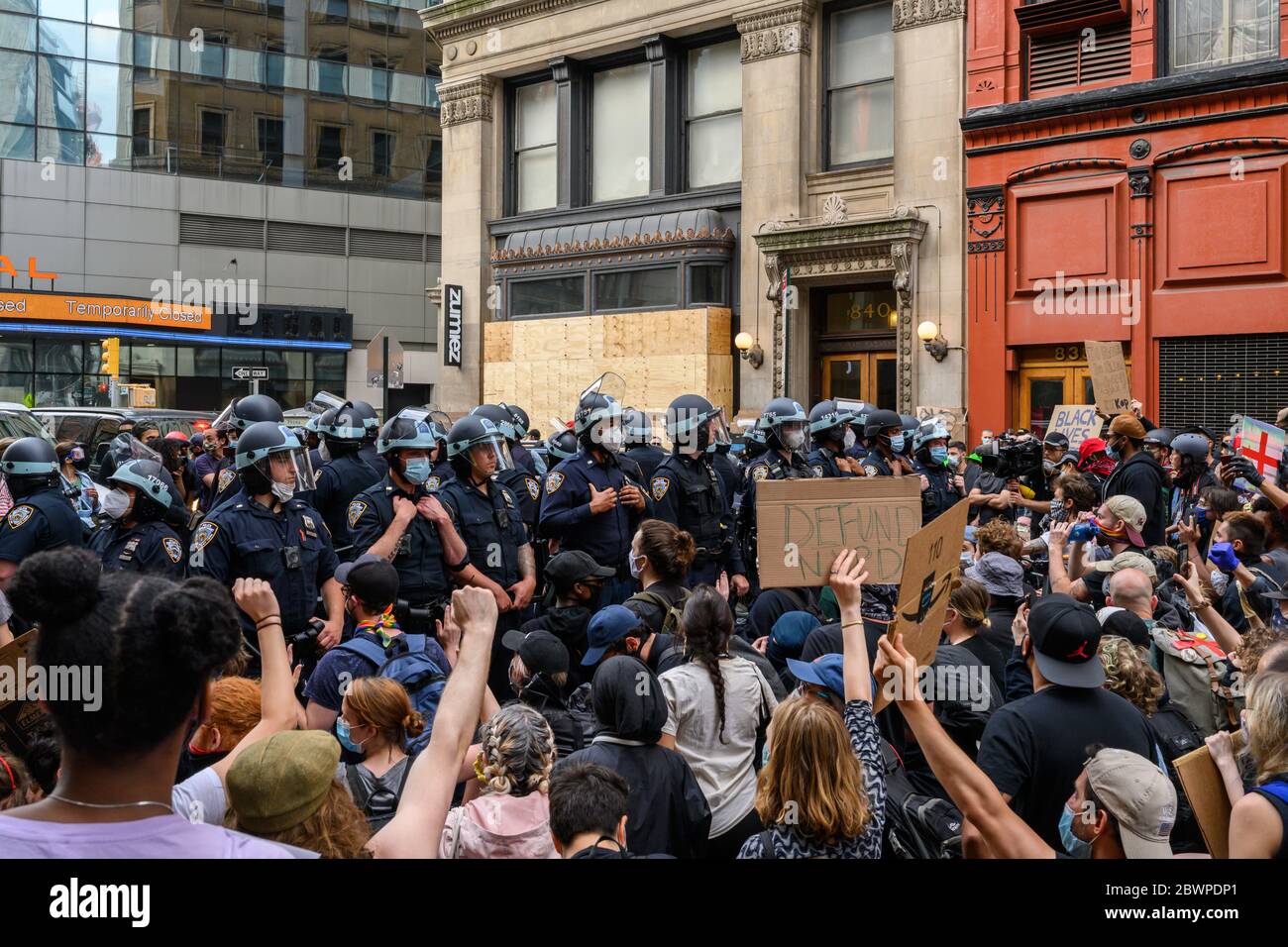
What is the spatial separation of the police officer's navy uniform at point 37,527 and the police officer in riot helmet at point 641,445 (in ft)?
14.5

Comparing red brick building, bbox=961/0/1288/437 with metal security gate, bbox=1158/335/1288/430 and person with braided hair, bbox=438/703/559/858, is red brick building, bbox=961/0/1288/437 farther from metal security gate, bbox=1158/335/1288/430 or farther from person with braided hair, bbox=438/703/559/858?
person with braided hair, bbox=438/703/559/858

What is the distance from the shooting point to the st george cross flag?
27.9ft

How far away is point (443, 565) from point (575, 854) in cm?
452

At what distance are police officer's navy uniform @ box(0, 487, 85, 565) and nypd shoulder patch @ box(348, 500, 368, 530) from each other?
165 cm

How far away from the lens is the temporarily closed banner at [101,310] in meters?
36.0

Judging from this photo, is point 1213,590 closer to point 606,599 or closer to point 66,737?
point 606,599

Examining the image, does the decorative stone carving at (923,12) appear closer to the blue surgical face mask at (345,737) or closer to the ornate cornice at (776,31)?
the ornate cornice at (776,31)

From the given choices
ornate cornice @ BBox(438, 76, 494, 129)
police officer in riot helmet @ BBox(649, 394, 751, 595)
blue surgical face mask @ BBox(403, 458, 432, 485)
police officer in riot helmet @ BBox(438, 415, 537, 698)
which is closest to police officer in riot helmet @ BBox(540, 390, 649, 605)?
police officer in riot helmet @ BBox(649, 394, 751, 595)

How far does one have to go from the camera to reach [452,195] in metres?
27.7

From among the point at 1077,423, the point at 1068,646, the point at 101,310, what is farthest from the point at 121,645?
the point at 101,310

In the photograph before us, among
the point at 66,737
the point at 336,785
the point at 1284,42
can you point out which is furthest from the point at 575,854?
the point at 1284,42

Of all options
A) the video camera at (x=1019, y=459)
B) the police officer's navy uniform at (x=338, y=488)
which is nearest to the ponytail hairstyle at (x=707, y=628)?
the police officer's navy uniform at (x=338, y=488)

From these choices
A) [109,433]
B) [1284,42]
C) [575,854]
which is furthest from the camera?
[109,433]

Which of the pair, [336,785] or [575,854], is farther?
[575,854]
